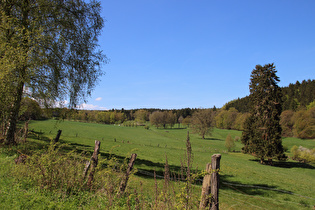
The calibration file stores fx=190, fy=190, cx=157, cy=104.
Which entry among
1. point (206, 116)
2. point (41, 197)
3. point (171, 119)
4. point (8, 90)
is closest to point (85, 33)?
point (8, 90)

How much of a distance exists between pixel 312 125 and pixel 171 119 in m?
60.7

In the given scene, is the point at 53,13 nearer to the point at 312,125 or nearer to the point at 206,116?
the point at 206,116

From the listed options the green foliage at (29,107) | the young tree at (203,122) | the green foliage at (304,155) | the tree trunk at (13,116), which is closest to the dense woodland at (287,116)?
the young tree at (203,122)

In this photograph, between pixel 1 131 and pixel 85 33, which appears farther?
pixel 85 33

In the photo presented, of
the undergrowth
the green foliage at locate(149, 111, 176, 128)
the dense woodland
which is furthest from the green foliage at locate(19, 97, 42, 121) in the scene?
the green foliage at locate(149, 111, 176, 128)

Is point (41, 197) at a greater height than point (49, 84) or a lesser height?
lesser

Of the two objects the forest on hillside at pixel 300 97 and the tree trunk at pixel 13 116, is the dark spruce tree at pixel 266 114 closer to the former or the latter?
the tree trunk at pixel 13 116

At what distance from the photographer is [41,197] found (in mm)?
4746

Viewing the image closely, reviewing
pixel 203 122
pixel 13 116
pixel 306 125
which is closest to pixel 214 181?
pixel 13 116

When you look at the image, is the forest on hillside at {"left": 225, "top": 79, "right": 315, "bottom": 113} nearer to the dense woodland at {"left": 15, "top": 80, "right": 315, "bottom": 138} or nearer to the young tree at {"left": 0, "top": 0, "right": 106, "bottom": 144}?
the dense woodland at {"left": 15, "top": 80, "right": 315, "bottom": 138}

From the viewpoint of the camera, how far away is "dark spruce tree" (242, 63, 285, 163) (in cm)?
2605

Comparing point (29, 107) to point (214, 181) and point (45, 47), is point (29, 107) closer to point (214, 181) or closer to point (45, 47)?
point (45, 47)

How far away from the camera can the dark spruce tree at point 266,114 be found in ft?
85.5

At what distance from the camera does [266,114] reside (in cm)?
2667
